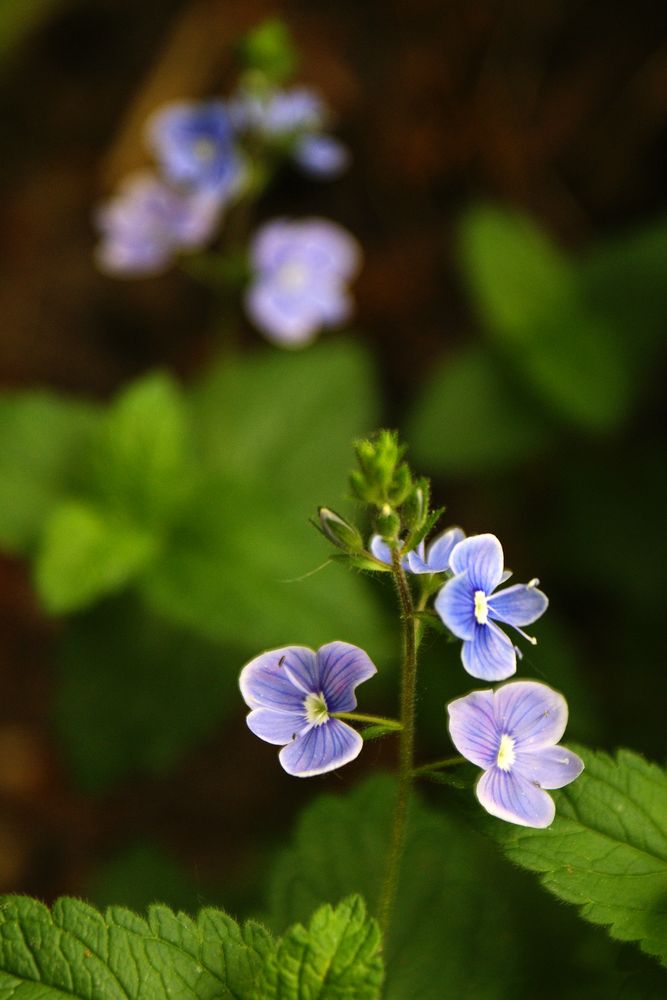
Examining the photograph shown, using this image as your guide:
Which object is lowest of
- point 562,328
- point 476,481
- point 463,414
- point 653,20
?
point 476,481

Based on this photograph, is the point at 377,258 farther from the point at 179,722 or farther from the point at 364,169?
the point at 179,722

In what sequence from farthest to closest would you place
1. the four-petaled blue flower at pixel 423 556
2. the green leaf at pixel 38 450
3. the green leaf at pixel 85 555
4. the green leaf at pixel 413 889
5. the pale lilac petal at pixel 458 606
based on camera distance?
the green leaf at pixel 38 450 < the green leaf at pixel 85 555 < the green leaf at pixel 413 889 < the four-petaled blue flower at pixel 423 556 < the pale lilac petal at pixel 458 606

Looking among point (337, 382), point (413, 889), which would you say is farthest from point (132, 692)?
point (413, 889)

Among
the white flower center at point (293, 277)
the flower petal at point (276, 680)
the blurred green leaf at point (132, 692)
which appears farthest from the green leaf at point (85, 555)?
the flower petal at point (276, 680)

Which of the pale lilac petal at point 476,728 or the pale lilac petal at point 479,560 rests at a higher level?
the pale lilac petal at point 479,560

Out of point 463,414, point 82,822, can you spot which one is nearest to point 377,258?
point 463,414

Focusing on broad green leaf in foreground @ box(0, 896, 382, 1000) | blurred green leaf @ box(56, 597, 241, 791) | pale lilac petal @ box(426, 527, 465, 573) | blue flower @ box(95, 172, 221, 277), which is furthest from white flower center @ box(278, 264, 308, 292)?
broad green leaf in foreground @ box(0, 896, 382, 1000)

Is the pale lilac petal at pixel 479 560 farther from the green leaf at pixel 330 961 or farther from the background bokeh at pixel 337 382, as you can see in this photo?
the background bokeh at pixel 337 382

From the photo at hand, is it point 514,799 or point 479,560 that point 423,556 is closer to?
point 479,560
